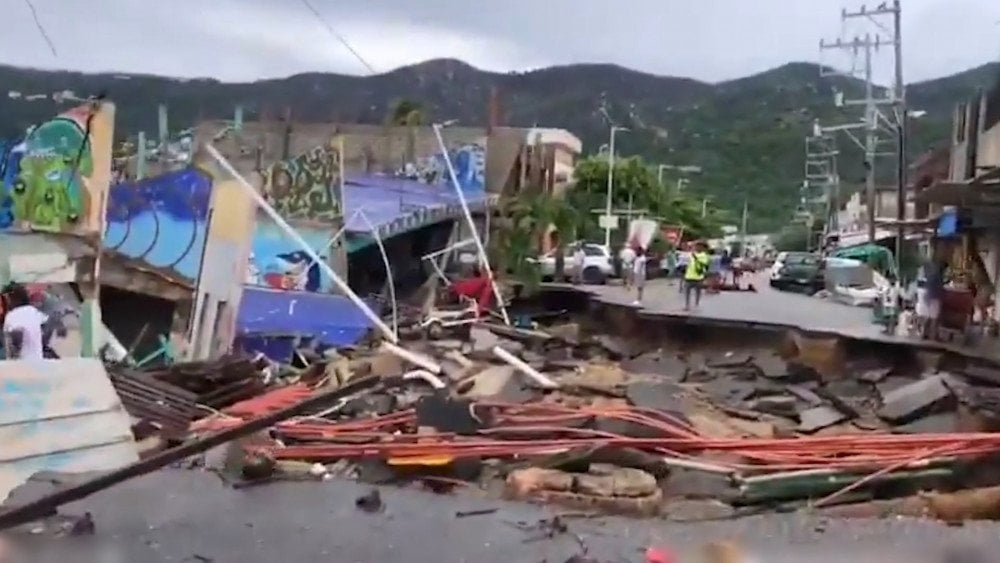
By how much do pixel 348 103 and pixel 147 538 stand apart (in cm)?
3933

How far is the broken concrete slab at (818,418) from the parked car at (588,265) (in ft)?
81.8

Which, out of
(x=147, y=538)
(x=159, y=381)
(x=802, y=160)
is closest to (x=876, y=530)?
(x=147, y=538)

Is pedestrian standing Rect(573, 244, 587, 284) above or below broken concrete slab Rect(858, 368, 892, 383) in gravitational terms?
below

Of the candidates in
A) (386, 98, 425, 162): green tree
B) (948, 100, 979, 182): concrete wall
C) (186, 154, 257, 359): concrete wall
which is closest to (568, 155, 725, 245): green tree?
(386, 98, 425, 162): green tree

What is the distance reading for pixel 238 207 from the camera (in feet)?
71.0

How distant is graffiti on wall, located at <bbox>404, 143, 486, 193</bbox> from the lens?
41531 millimetres

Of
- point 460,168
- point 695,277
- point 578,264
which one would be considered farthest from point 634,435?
point 460,168

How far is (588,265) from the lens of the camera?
145 ft

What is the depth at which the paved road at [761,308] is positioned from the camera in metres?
22.9

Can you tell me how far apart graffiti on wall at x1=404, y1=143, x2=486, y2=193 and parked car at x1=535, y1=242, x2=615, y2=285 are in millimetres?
3364

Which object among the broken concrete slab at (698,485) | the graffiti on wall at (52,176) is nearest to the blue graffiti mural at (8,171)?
the graffiti on wall at (52,176)

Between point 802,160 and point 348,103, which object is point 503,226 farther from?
point 802,160

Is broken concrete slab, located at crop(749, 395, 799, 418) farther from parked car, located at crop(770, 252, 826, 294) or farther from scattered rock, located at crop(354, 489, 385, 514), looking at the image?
parked car, located at crop(770, 252, 826, 294)

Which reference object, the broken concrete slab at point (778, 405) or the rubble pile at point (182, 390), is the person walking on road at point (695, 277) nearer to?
the broken concrete slab at point (778, 405)
